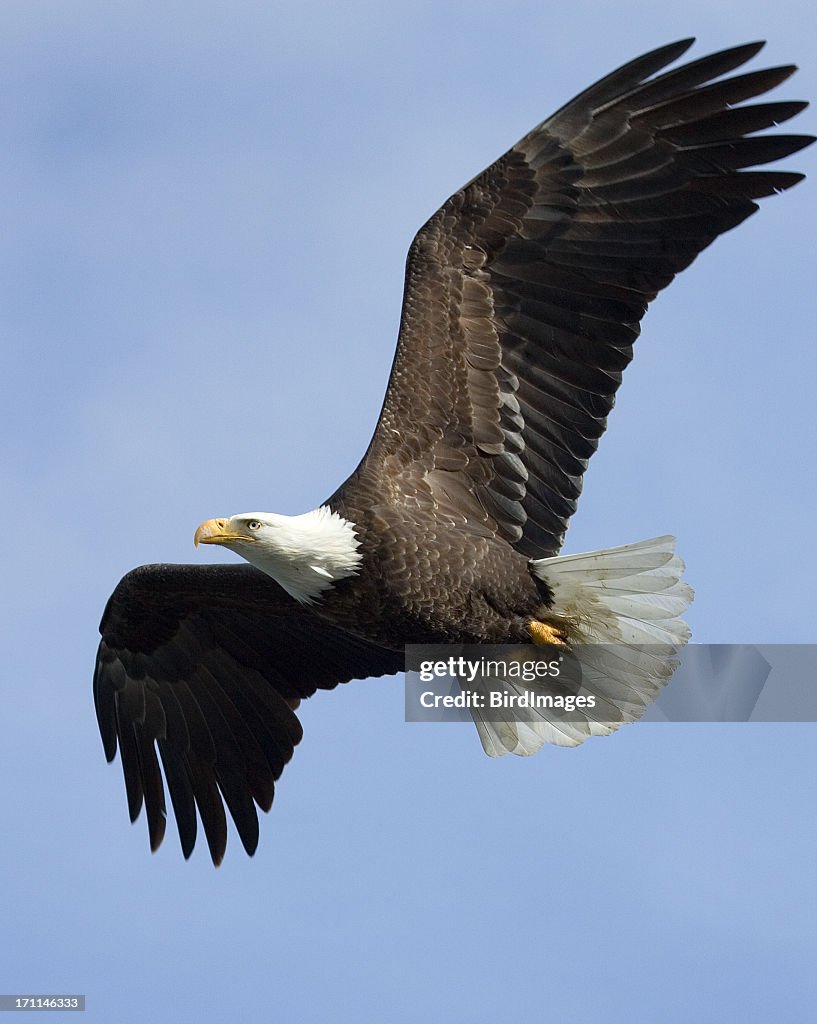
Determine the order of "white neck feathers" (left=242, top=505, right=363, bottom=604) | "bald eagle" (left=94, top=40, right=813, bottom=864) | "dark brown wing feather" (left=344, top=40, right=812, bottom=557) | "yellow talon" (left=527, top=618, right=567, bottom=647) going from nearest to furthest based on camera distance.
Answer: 1. "white neck feathers" (left=242, top=505, right=363, bottom=604)
2. "bald eagle" (left=94, top=40, right=813, bottom=864)
3. "dark brown wing feather" (left=344, top=40, right=812, bottom=557)
4. "yellow talon" (left=527, top=618, right=567, bottom=647)

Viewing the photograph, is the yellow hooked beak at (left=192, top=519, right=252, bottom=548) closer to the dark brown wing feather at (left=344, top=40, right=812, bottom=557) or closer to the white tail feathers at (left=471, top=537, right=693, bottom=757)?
the dark brown wing feather at (left=344, top=40, right=812, bottom=557)

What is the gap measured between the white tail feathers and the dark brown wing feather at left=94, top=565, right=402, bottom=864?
3.62 feet

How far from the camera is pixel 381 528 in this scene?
370 inches

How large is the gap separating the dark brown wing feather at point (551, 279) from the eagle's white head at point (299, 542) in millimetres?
438

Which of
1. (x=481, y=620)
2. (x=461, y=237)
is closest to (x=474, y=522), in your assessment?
(x=481, y=620)

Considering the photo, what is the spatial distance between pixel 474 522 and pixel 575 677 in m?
0.98

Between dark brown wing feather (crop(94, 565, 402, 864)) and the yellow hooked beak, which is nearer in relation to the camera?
the yellow hooked beak

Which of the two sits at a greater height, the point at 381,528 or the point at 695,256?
the point at 695,256

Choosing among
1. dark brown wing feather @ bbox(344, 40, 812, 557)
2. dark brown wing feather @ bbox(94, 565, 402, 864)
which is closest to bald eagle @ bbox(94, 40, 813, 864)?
dark brown wing feather @ bbox(344, 40, 812, 557)

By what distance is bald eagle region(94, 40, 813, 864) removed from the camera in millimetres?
9477

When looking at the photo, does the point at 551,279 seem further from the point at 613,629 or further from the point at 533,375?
the point at 613,629

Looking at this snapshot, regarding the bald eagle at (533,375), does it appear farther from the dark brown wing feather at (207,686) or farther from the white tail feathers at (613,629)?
the dark brown wing feather at (207,686)

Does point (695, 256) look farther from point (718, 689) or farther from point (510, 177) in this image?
point (718, 689)

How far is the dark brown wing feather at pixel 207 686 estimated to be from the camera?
36.0ft
